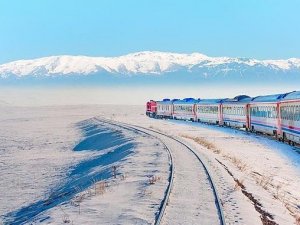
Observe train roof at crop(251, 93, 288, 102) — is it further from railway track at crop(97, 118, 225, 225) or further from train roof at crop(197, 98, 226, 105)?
railway track at crop(97, 118, 225, 225)

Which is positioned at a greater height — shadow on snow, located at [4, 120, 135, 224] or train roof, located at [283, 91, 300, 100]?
train roof, located at [283, 91, 300, 100]

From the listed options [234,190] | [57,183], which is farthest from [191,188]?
[57,183]

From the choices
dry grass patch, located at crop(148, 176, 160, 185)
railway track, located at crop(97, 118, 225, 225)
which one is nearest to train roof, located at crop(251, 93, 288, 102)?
railway track, located at crop(97, 118, 225, 225)

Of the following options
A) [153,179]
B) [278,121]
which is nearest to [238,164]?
[153,179]

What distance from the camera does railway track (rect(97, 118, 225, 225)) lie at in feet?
44.9

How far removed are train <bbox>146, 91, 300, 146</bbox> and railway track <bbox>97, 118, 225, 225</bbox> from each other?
12.4m

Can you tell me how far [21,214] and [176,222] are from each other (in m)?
9.12

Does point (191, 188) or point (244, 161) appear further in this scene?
point (244, 161)

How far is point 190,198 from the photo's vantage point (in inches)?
648

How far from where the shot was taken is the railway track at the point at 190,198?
44.9 feet

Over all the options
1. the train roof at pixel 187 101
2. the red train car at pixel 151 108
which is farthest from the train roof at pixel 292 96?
the red train car at pixel 151 108

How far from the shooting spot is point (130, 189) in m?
18.8

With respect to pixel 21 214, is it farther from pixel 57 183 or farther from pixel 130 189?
pixel 57 183

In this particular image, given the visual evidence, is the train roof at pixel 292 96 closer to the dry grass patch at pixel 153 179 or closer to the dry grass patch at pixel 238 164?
the dry grass patch at pixel 238 164
